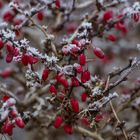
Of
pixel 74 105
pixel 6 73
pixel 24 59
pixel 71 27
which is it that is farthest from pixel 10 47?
pixel 71 27

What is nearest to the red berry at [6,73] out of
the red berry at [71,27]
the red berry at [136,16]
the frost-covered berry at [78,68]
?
the red berry at [71,27]

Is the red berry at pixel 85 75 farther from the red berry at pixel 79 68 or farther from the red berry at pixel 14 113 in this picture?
the red berry at pixel 14 113

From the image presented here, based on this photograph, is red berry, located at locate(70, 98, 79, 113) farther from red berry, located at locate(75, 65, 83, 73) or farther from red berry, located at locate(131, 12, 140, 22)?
red berry, located at locate(131, 12, 140, 22)

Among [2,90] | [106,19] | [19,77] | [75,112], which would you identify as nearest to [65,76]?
[75,112]

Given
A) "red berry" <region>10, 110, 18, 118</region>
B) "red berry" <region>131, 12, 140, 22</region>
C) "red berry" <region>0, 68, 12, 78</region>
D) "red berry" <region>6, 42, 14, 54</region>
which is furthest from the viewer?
"red berry" <region>0, 68, 12, 78</region>

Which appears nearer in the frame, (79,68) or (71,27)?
(79,68)

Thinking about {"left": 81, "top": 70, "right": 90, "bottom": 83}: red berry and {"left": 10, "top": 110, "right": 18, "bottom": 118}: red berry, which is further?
{"left": 81, "top": 70, "right": 90, "bottom": 83}: red berry

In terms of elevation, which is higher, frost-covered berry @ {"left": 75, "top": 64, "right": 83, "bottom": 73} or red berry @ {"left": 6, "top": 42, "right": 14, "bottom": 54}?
red berry @ {"left": 6, "top": 42, "right": 14, "bottom": 54}

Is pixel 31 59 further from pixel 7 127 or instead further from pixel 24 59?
pixel 7 127

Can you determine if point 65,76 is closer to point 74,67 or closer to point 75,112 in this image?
point 74,67

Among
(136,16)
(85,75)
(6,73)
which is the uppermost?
(6,73)

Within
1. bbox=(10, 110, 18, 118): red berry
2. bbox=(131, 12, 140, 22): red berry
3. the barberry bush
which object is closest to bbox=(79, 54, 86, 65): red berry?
the barberry bush
